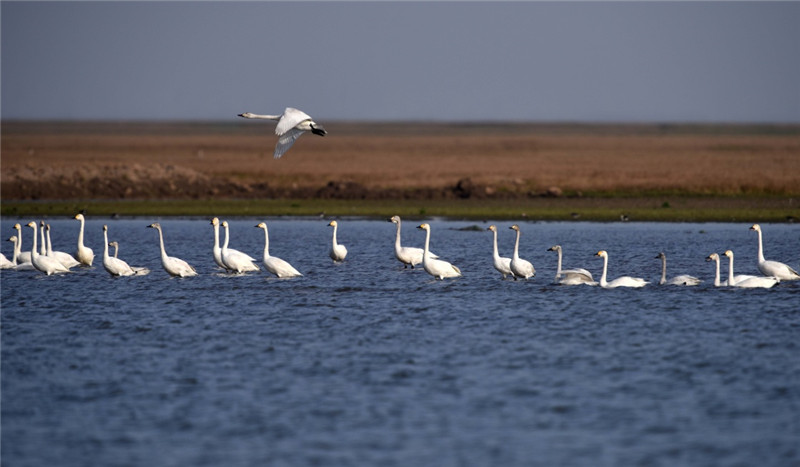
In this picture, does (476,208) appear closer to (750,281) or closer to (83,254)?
(83,254)

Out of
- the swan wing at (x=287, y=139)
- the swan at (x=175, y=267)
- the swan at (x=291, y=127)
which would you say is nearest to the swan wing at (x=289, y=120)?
the swan at (x=291, y=127)

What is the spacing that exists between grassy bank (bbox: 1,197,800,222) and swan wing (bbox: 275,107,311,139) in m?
17.5

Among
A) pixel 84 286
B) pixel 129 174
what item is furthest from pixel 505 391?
pixel 129 174

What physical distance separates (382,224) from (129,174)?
534 inches

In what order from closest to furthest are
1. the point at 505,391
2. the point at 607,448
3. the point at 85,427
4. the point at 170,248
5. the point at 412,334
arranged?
the point at 607,448 → the point at 85,427 → the point at 505,391 → the point at 412,334 → the point at 170,248

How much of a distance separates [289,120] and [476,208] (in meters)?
19.9

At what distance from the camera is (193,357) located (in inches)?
516

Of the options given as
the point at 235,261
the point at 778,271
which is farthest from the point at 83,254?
the point at 778,271

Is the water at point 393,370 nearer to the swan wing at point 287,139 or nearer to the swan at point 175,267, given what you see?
the swan at point 175,267

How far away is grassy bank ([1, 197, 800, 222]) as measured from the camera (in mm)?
33094

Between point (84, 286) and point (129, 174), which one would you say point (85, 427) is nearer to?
point (84, 286)

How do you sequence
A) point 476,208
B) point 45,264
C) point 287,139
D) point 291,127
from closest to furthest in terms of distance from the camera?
point 291,127 → point 287,139 → point 45,264 → point 476,208

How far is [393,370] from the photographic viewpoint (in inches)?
487

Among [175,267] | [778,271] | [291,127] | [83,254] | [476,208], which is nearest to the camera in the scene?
[291,127]
